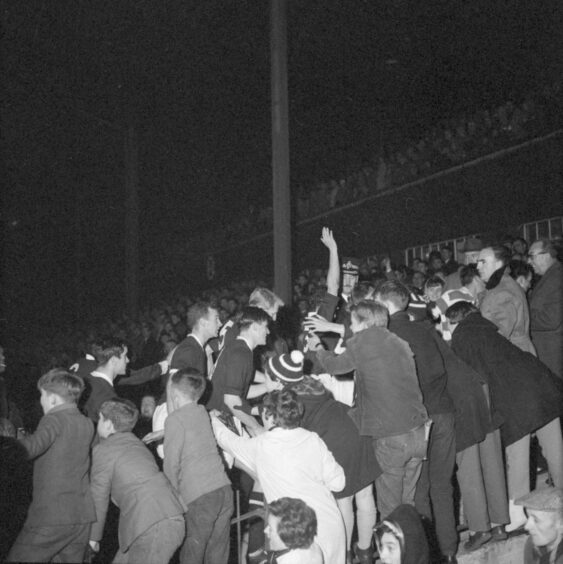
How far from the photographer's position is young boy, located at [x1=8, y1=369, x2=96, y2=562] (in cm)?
407

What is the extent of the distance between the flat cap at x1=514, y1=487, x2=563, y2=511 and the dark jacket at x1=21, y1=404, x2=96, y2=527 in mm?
2891

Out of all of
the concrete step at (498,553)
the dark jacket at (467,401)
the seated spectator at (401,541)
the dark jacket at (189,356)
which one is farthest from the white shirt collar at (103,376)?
the concrete step at (498,553)

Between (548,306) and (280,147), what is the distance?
394 cm

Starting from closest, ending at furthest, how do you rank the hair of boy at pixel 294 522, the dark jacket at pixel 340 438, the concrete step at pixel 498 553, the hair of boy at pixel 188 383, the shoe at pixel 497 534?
the hair of boy at pixel 294 522, the hair of boy at pixel 188 383, the dark jacket at pixel 340 438, the concrete step at pixel 498 553, the shoe at pixel 497 534

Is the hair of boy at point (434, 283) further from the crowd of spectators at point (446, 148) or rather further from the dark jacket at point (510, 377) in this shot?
the crowd of spectators at point (446, 148)

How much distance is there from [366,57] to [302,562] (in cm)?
1469

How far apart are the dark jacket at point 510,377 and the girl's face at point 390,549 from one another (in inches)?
70.5

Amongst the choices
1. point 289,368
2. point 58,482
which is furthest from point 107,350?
point 289,368

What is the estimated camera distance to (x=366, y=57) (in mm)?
16625

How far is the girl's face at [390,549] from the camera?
14.0 feet

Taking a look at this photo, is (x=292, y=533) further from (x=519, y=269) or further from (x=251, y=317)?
(x=519, y=269)

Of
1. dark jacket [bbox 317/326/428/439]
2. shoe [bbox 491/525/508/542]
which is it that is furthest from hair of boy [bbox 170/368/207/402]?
shoe [bbox 491/525/508/542]

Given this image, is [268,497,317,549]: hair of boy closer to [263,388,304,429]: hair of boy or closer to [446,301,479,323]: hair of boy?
[263,388,304,429]: hair of boy

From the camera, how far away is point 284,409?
441cm
